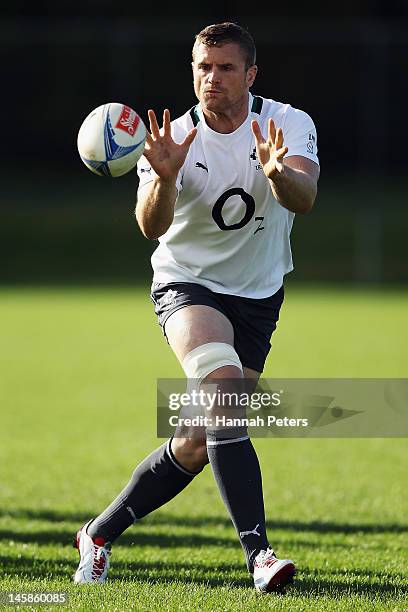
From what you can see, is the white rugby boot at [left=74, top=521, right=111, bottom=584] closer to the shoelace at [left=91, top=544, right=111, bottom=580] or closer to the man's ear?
the shoelace at [left=91, top=544, right=111, bottom=580]

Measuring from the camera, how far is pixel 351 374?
482 inches

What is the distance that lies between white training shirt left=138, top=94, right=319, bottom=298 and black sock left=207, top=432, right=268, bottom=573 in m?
0.80

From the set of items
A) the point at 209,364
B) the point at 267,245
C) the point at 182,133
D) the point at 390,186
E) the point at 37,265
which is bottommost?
the point at 37,265

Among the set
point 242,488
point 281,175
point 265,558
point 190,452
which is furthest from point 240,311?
point 265,558

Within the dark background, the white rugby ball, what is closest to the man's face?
the white rugby ball

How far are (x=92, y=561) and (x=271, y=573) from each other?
0.89 meters

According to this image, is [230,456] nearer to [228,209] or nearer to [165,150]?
[228,209]

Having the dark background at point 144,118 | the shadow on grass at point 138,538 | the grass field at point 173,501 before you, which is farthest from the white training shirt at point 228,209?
the dark background at point 144,118

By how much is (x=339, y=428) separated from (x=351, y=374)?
225 centimetres

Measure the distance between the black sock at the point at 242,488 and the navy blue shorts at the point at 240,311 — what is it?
60 cm

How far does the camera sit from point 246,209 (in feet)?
16.8

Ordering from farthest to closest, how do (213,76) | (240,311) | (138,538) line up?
(138,538)
(240,311)
(213,76)

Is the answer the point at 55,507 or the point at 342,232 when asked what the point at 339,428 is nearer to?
the point at 55,507

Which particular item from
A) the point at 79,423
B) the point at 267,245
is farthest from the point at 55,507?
the point at 79,423
